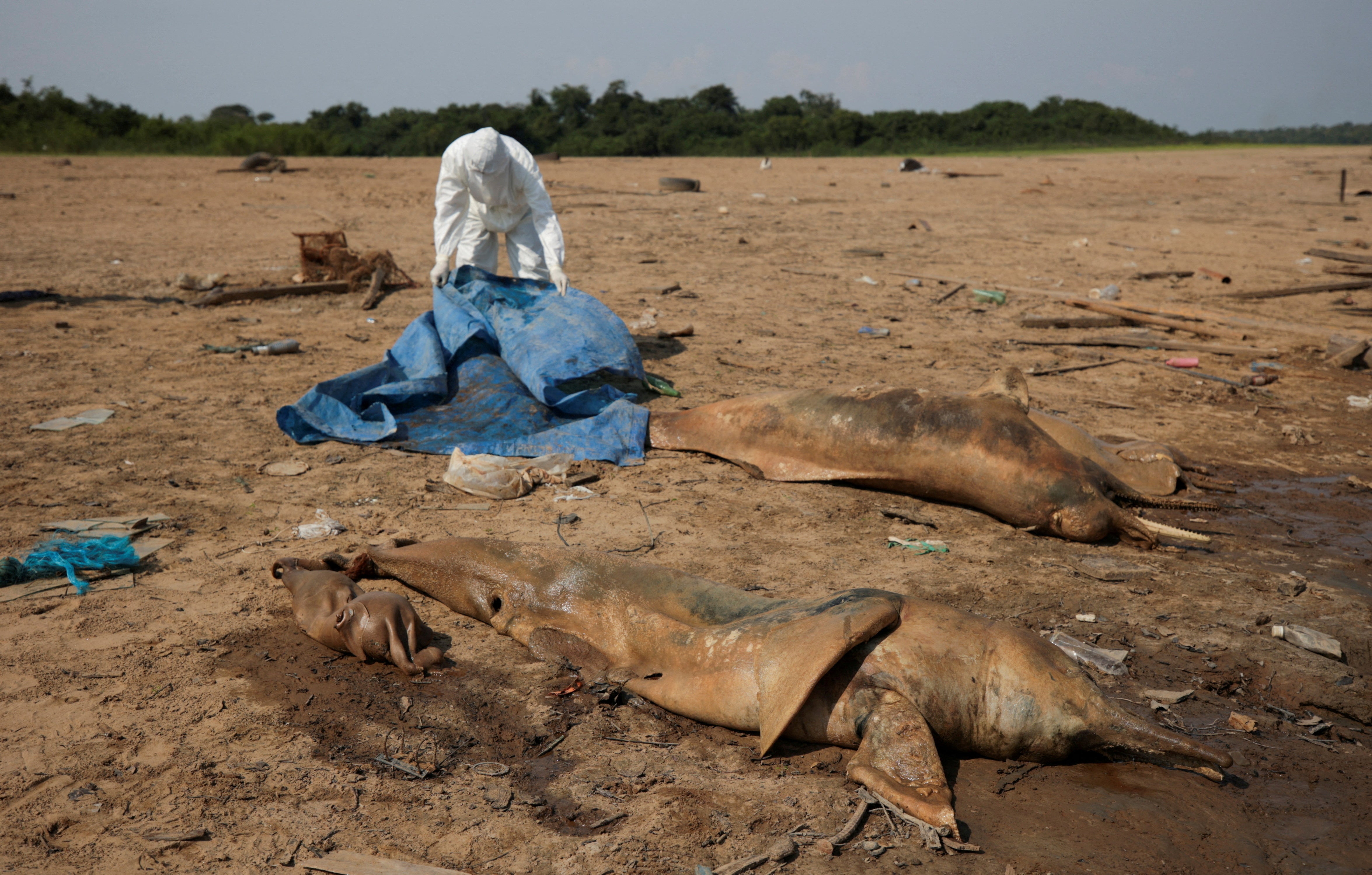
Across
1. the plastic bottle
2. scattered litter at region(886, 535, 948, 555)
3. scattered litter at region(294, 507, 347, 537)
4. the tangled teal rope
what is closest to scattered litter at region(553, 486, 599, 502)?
scattered litter at region(294, 507, 347, 537)

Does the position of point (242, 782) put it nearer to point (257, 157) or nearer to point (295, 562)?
point (295, 562)

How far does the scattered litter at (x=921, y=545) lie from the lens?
452cm

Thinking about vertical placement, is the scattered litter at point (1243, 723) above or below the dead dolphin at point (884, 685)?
below

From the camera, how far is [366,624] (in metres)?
3.42

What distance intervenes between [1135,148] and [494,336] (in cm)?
3596

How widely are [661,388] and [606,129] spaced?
36010 millimetres

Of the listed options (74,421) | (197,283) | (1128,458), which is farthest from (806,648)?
(197,283)

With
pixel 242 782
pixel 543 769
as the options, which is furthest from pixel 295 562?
pixel 543 769

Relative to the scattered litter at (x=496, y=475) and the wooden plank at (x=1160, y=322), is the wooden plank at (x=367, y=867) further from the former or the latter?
the wooden plank at (x=1160, y=322)

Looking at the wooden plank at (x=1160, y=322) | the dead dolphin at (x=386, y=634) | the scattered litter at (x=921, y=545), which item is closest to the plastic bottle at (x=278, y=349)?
the dead dolphin at (x=386, y=634)

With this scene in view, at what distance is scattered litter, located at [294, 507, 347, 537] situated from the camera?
4492 millimetres

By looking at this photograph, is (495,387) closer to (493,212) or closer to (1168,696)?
(493,212)

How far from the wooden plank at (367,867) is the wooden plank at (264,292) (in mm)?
8063

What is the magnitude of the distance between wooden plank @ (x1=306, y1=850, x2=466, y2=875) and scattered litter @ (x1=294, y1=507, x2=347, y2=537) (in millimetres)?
2288
